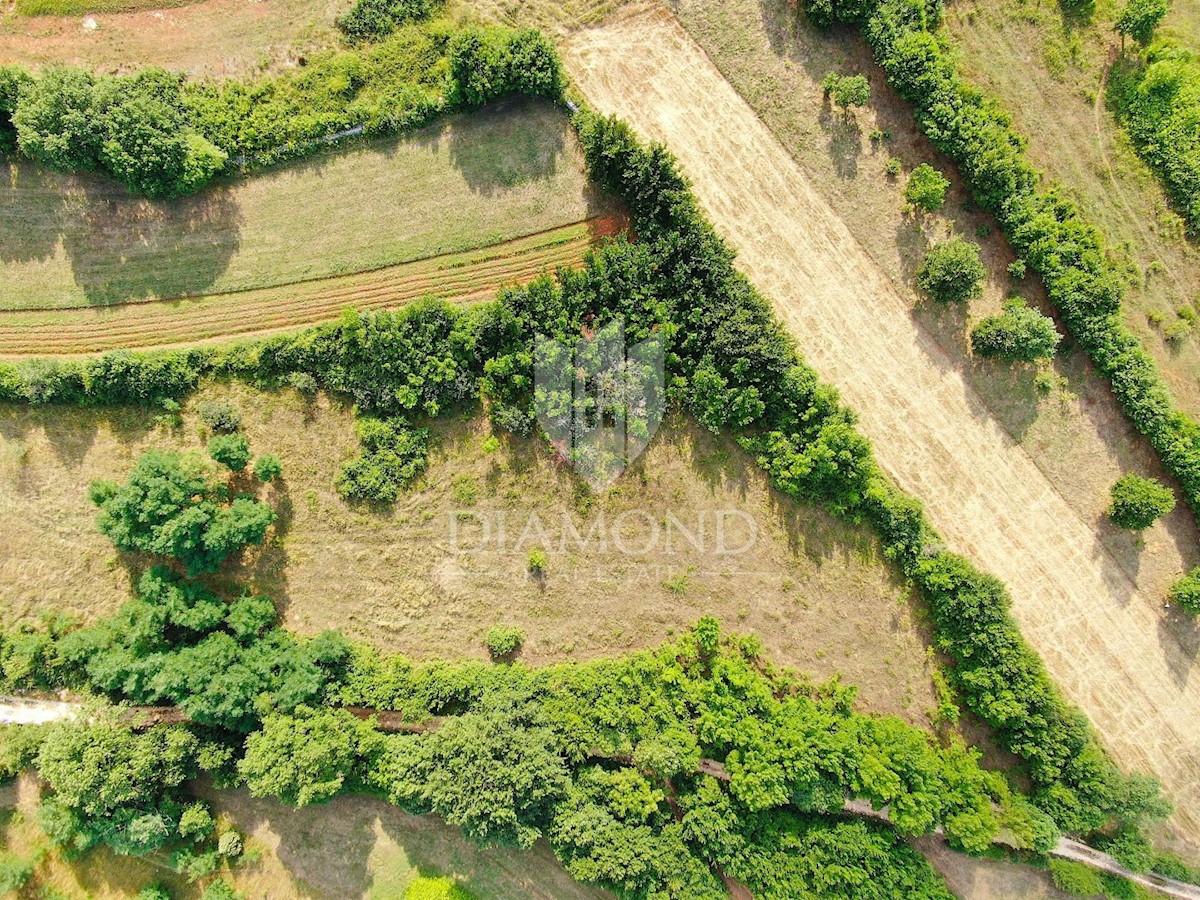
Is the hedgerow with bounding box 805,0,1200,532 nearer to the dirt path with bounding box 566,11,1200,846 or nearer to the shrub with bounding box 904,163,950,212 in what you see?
the shrub with bounding box 904,163,950,212

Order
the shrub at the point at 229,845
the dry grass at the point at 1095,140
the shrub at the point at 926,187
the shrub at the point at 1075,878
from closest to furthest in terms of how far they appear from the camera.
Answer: the shrub at the point at 1075,878, the shrub at the point at 229,845, the shrub at the point at 926,187, the dry grass at the point at 1095,140

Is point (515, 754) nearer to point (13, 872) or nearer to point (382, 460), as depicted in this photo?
point (382, 460)

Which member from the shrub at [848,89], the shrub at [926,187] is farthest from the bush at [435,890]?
the shrub at [848,89]

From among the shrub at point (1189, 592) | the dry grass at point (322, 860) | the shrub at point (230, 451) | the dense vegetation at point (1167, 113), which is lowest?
the dry grass at point (322, 860)

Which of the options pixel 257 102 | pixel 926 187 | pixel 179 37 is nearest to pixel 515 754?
pixel 926 187

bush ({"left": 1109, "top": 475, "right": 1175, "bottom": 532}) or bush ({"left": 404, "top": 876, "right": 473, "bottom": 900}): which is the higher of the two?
bush ({"left": 1109, "top": 475, "right": 1175, "bottom": 532})

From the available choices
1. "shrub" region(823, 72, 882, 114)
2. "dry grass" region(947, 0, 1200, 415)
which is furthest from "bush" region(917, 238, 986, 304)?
"shrub" region(823, 72, 882, 114)

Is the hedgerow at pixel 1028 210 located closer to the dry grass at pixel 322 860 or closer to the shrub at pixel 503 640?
the shrub at pixel 503 640

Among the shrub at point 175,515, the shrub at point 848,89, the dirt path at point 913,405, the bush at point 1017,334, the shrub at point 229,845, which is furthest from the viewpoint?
the dirt path at point 913,405
